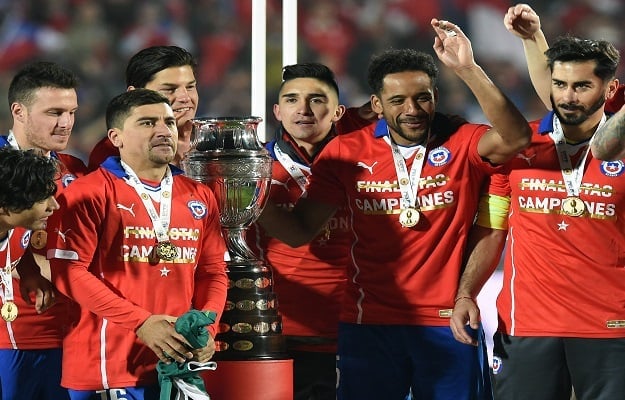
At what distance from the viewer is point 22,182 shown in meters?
4.08

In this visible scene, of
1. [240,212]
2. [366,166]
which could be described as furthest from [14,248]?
[366,166]

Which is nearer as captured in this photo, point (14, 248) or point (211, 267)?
point (211, 267)

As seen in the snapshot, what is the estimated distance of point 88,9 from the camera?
372 inches

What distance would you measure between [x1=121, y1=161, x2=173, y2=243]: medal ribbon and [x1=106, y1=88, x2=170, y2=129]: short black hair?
0.16 meters

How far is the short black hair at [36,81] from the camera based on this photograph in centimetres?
501

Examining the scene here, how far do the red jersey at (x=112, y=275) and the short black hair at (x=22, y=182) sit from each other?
3.5 inches

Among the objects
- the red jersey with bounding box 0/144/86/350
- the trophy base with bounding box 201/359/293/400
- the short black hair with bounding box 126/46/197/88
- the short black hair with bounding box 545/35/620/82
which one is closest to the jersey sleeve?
the trophy base with bounding box 201/359/293/400

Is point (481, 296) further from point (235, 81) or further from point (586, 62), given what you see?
point (235, 81)

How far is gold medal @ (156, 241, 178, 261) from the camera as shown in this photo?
4.14 metres

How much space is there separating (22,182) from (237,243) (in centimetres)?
91

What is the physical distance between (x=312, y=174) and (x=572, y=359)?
1256 millimetres

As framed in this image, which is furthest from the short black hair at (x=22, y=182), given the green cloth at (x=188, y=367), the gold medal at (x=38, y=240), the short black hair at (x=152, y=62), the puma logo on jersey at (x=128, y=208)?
the short black hair at (x=152, y=62)

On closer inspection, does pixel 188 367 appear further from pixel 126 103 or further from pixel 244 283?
pixel 126 103

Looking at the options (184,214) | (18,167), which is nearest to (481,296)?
(184,214)
